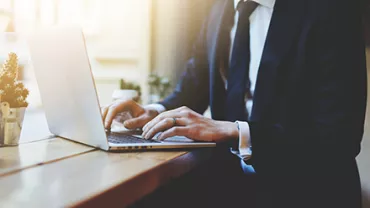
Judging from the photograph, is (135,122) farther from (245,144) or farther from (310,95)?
(310,95)

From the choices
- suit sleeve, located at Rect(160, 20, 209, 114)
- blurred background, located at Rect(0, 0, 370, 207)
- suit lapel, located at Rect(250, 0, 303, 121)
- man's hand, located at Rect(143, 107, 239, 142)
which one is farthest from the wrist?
blurred background, located at Rect(0, 0, 370, 207)

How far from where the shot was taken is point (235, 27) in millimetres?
1372

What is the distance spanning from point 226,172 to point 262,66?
388 millimetres

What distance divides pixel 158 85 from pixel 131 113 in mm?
1016

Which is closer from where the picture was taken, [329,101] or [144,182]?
[144,182]

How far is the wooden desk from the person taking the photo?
45 cm

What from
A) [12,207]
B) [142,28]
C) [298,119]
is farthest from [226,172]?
[142,28]

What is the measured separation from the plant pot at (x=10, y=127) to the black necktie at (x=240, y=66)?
704 millimetres

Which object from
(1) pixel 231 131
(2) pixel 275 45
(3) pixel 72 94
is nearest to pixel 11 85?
(3) pixel 72 94

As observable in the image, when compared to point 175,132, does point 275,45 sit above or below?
above

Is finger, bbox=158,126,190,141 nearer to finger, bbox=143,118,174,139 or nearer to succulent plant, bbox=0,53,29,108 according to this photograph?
finger, bbox=143,118,174,139

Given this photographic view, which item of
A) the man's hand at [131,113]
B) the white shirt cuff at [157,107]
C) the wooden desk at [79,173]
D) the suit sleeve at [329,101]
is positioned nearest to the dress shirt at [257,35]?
the white shirt cuff at [157,107]

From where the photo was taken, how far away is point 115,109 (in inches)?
39.5

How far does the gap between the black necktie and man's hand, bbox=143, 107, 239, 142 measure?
15.5 inches
